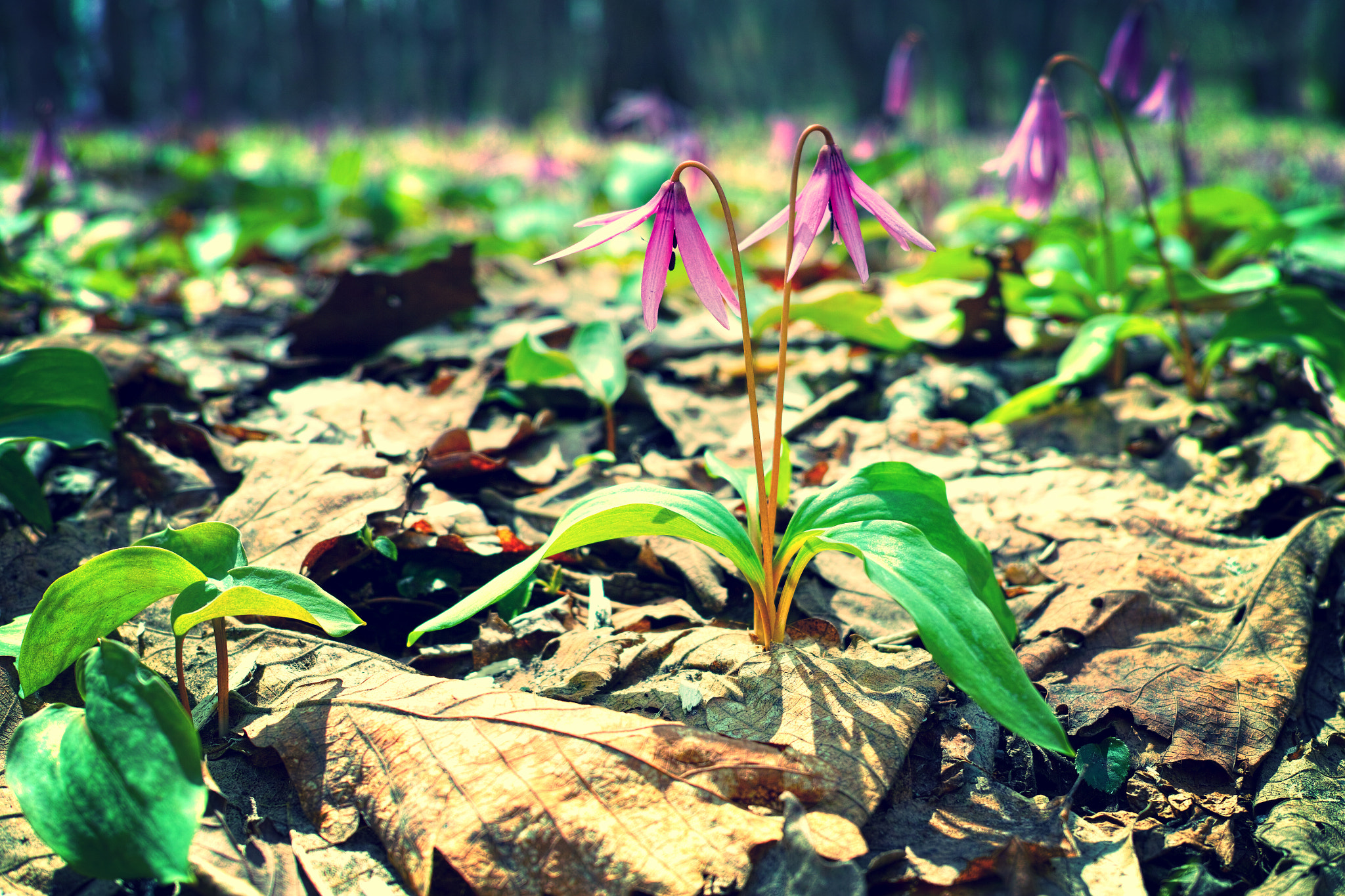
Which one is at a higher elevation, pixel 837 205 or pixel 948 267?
pixel 837 205

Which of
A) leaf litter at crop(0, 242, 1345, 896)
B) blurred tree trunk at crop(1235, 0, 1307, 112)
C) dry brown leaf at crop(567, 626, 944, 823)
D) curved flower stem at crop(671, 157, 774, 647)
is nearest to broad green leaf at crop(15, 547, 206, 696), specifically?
leaf litter at crop(0, 242, 1345, 896)

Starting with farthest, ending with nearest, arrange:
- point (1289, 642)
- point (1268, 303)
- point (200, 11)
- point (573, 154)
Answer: point (200, 11) < point (573, 154) < point (1268, 303) < point (1289, 642)

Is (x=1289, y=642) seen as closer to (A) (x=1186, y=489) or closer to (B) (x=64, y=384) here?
(A) (x=1186, y=489)

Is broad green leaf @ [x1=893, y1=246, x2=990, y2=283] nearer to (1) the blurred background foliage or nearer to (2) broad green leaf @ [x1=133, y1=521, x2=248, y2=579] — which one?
(1) the blurred background foliage

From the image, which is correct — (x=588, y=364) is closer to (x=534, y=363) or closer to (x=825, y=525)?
(x=534, y=363)

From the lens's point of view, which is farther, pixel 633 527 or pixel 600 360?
pixel 600 360

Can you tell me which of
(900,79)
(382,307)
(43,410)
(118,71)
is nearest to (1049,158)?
(382,307)

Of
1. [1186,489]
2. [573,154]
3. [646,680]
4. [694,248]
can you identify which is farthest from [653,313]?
[573,154]

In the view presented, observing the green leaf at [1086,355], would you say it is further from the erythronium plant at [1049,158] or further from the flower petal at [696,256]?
the flower petal at [696,256]
